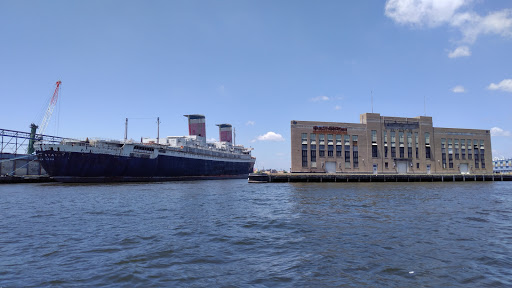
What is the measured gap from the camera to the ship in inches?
2232

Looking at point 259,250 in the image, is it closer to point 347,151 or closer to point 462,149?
point 347,151

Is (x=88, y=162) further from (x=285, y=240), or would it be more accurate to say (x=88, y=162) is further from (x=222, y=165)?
(x=285, y=240)

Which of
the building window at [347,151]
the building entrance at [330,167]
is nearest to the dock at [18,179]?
the building entrance at [330,167]

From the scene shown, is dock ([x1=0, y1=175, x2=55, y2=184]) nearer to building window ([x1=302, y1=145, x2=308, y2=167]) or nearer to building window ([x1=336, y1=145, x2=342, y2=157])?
building window ([x1=302, y1=145, x2=308, y2=167])

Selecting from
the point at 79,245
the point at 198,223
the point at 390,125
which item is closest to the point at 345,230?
the point at 198,223

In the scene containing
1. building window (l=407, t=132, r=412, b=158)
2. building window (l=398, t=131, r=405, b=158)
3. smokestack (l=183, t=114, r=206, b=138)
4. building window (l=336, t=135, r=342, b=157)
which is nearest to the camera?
building window (l=336, t=135, r=342, b=157)

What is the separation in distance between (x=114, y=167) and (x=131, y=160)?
3636 mm

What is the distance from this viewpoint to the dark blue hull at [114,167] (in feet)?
186

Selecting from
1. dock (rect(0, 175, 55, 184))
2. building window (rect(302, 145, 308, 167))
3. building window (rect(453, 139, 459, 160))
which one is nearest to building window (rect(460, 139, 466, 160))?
building window (rect(453, 139, 459, 160))

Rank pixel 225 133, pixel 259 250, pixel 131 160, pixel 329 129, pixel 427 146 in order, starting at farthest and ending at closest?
pixel 225 133, pixel 427 146, pixel 329 129, pixel 131 160, pixel 259 250

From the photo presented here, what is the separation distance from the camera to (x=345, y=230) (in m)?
13.8

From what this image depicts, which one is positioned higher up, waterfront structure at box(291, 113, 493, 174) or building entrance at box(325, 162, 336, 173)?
waterfront structure at box(291, 113, 493, 174)

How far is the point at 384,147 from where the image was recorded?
260 ft

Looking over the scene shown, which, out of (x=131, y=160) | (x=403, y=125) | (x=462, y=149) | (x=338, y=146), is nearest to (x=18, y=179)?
(x=131, y=160)
